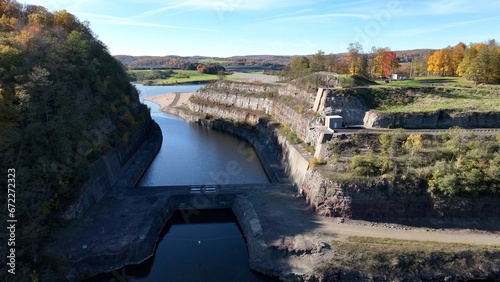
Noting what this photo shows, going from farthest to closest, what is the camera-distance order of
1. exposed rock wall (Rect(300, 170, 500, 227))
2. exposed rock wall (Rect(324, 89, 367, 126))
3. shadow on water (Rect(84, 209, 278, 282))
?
1. exposed rock wall (Rect(324, 89, 367, 126))
2. exposed rock wall (Rect(300, 170, 500, 227))
3. shadow on water (Rect(84, 209, 278, 282))

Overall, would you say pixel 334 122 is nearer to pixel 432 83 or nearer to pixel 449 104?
pixel 449 104

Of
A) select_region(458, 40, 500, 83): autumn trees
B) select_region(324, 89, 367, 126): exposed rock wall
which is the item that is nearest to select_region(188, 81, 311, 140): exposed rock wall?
select_region(324, 89, 367, 126): exposed rock wall

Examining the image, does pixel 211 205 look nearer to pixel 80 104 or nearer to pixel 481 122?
pixel 80 104

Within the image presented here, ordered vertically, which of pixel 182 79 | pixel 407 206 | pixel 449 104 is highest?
pixel 449 104

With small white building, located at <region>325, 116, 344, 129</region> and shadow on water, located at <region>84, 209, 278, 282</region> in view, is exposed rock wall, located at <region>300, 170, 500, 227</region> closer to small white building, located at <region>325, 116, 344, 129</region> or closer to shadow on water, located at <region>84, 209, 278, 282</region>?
small white building, located at <region>325, 116, 344, 129</region>

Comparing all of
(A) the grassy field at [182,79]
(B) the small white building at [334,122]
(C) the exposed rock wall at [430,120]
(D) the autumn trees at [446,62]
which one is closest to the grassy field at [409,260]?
(B) the small white building at [334,122]

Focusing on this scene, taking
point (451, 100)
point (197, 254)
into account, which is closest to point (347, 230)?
point (197, 254)

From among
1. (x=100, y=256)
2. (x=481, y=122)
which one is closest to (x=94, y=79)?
(x=100, y=256)
